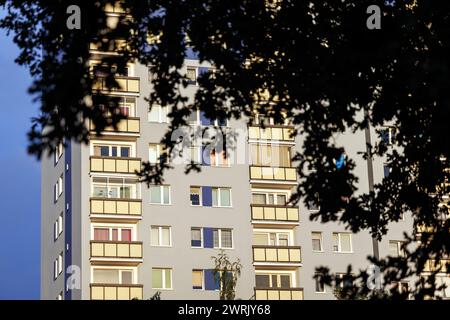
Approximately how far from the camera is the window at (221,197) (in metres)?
59.6

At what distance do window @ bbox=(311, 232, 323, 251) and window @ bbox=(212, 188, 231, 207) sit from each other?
213 inches

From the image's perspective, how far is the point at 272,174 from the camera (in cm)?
6094

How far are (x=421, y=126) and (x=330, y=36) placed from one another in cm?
204

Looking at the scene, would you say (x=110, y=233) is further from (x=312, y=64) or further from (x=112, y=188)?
(x=312, y=64)

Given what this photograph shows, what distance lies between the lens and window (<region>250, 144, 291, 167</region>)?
2424 inches

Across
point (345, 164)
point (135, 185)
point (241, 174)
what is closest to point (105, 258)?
point (135, 185)

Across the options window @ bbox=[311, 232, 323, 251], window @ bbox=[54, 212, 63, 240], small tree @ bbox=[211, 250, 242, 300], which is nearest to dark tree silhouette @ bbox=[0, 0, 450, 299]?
small tree @ bbox=[211, 250, 242, 300]

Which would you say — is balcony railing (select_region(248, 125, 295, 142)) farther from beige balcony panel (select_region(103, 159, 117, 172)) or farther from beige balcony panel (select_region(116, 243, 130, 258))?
beige balcony panel (select_region(116, 243, 130, 258))

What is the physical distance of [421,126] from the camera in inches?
653

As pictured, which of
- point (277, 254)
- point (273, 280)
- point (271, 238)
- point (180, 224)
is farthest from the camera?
point (271, 238)

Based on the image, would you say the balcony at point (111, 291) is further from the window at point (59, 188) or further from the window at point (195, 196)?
the window at point (59, 188)

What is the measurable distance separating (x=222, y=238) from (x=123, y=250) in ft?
19.3

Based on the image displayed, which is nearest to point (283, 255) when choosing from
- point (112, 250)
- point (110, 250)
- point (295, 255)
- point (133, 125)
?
point (295, 255)

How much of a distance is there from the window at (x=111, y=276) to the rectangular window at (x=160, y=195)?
4301mm
